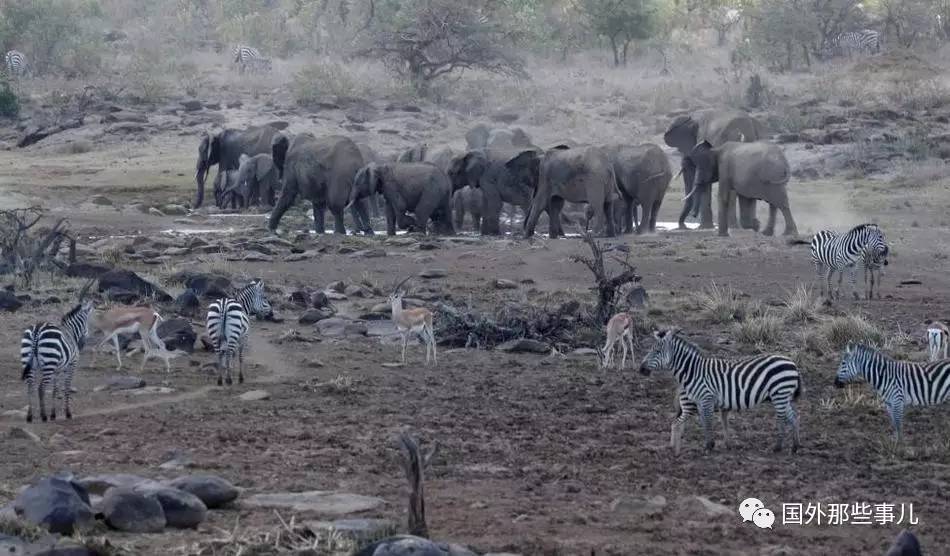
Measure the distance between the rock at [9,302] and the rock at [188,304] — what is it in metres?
1.60

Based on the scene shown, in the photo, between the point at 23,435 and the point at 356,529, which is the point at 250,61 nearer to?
the point at 23,435

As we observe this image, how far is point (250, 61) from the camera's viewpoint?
46.2 meters

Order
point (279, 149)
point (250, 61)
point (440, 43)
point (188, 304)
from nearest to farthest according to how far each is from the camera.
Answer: point (188, 304) < point (279, 149) < point (440, 43) < point (250, 61)

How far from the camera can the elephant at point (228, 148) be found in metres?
31.6

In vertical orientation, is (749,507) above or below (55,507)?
Answer: below

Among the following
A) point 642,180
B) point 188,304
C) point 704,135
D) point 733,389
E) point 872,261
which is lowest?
point 188,304

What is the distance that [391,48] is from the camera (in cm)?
4150

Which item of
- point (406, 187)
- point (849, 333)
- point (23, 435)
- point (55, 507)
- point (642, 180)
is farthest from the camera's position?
point (642, 180)

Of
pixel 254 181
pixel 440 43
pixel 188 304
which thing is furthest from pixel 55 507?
pixel 440 43

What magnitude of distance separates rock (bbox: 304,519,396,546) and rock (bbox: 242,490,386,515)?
0.44m

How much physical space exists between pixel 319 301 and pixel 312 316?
948mm

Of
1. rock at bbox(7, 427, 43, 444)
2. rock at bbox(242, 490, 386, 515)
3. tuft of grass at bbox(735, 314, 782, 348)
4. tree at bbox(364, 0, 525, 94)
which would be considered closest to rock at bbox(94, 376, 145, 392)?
rock at bbox(7, 427, 43, 444)

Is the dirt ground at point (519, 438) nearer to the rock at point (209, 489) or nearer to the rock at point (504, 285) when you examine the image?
the rock at point (209, 489)

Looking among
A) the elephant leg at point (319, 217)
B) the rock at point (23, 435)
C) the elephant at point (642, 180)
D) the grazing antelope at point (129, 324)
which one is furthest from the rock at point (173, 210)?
the rock at point (23, 435)
